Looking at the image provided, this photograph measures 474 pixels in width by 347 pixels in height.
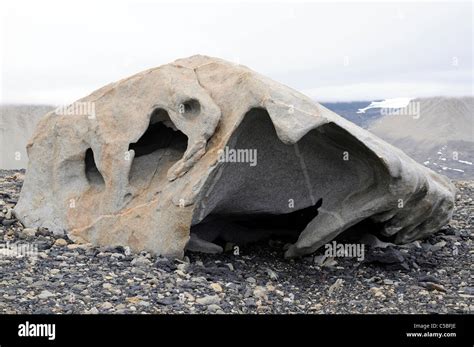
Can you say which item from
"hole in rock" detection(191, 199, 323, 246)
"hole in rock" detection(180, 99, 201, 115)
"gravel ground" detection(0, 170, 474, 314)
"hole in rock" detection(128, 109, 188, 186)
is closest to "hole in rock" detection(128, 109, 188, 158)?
"hole in rock" detection(128, 109, 188, 186)

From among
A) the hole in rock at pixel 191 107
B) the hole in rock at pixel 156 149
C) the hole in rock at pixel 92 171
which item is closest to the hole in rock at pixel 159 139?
the hole in rock at pixel 156 149

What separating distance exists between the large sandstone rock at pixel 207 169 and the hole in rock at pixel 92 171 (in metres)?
0.02

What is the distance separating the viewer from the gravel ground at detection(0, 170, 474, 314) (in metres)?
8.88

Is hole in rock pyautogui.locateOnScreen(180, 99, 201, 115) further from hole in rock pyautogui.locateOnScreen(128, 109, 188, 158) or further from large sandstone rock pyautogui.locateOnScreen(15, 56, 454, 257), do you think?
hole in rock pyautogui.locateOnScreen(128, 109, 188, 158)

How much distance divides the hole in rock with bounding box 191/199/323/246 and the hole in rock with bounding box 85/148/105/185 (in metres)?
1.93

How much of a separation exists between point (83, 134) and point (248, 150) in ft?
10.1

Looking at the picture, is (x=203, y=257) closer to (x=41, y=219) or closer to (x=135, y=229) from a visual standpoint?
(x=135, y=229)

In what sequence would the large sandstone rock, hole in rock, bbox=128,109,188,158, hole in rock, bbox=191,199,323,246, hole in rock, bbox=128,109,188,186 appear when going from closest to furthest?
the large sandstone rock → hole in rock, bbox=128,109,188,186 → hole in rock, bbox=128,109,188,158 → hole in rock, bbox=191,199,323,246

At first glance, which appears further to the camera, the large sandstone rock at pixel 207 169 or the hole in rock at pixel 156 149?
the hole in rock at pixel 156 149

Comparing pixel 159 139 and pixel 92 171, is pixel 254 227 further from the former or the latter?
pixel 92 171

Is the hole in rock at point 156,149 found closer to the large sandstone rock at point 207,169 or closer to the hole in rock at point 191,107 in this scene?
the large sandstone rock at point 207,169

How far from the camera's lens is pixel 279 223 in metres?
13.0

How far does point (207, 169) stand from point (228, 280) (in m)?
1.70

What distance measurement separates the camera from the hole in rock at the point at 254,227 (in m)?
12.1
